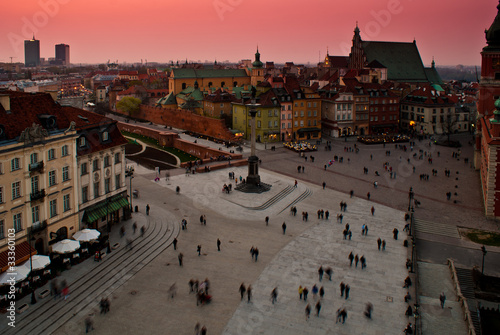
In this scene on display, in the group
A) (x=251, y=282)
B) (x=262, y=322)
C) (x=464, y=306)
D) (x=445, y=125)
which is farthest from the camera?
(x=445, y=125)

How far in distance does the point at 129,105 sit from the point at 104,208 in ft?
255

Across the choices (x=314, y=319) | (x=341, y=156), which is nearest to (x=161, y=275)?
(x=314, y=319)

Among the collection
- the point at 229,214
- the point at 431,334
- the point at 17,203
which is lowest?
the point at 431,334

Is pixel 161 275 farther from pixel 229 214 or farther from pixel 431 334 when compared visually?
pixel 431 334

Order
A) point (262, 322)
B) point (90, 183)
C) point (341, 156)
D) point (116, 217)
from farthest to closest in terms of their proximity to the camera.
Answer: point (341, 156) → point (116, 217) → point (90, 183) → point (262, 322)

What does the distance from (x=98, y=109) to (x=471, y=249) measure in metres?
100

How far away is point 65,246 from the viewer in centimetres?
2988

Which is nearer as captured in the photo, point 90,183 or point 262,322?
point 262,322

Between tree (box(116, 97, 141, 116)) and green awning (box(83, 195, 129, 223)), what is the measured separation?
2967 inches

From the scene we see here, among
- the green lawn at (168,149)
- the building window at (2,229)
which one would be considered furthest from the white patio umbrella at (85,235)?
the green lawn at (168,149)

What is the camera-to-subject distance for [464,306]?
86.8 ft

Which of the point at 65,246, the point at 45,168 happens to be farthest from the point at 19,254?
the point at 45,168

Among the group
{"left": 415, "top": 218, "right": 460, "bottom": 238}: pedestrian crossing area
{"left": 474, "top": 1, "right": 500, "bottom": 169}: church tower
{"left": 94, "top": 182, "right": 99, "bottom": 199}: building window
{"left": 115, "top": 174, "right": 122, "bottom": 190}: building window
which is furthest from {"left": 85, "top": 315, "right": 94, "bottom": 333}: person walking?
{"left": 474, "top": 1, "right": 500, "bottom": 169}: church tower

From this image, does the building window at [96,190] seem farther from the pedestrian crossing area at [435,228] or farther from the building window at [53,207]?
the pedestrian crossing area at [435,228]
